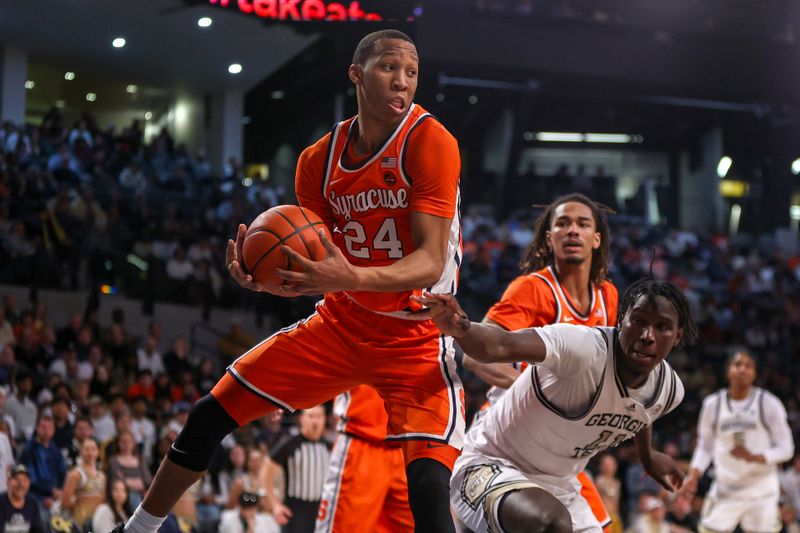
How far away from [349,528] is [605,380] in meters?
1.92

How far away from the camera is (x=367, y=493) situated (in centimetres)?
536

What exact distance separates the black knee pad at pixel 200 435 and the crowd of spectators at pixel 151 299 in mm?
4147

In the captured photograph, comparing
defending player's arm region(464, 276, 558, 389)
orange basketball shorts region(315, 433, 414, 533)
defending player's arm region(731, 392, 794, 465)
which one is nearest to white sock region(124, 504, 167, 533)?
orange basketball shorts region(315, 433, 414, 533)

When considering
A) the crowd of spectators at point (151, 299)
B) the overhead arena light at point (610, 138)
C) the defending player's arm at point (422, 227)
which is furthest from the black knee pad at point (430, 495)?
the overhead arena light at point (610, 138)

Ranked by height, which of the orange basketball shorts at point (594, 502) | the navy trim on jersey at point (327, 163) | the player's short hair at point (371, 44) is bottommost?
the orange basketball shorts at point (594, 502)

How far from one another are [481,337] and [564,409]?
655mm

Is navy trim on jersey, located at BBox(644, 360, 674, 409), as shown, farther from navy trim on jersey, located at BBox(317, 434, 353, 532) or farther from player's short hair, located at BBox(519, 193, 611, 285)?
navy trim on jersey, located at BBox(317, 434, 353, 532)

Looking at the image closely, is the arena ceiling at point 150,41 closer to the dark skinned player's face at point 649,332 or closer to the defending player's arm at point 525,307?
the defending player's arm at point 525,307

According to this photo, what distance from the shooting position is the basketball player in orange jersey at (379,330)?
161 inches

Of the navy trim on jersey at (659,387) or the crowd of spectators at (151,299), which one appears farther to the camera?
the crowd of spectators at (151,299)

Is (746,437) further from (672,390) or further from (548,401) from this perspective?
(548,401)

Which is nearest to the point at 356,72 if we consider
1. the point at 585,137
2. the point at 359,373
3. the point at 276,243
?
the point at 276,243

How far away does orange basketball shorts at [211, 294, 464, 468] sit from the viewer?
13.6 feet

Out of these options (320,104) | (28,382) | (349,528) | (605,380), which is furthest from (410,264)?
(320,104)
